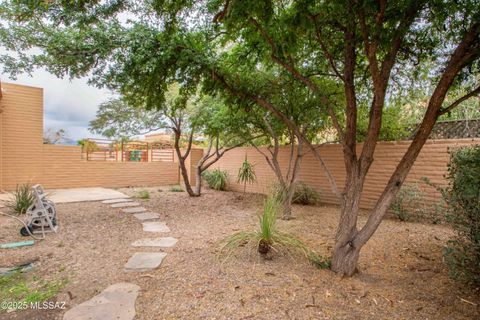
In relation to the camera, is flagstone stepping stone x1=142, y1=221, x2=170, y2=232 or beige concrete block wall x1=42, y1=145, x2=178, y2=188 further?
beige concrete block wall x1=42, y1=145, x2=178, y2=188

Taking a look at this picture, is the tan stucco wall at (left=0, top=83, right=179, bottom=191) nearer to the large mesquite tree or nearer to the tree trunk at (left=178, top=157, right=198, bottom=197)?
the tree trunk at (left=178, top=157, right=198, bottom=197)

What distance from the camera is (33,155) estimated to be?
8016 mm

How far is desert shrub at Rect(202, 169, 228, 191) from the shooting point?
934cm

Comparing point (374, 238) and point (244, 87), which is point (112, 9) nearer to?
point (244, 87)

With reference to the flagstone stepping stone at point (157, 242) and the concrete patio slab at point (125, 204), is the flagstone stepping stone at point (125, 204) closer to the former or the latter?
the concrete patio slab at point (125, 204)

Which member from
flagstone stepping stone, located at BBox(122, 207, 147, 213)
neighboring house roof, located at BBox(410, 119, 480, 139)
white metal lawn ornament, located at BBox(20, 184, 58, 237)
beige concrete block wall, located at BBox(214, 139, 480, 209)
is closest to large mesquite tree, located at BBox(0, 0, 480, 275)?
beige concrete block wall, located at BBox(214, 139, 480, 209)

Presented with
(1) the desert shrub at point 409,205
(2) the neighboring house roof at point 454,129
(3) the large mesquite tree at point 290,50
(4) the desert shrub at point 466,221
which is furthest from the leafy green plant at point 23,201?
(2) the neighboring house roof at point 454,129

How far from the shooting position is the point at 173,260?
9.29 ft

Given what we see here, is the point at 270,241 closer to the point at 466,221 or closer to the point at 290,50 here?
the point at 466,221

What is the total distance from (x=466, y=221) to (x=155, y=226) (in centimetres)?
396

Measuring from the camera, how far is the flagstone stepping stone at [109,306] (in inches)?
71.6

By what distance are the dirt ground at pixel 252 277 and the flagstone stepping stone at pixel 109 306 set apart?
6 cm

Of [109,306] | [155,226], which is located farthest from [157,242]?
[109,306]

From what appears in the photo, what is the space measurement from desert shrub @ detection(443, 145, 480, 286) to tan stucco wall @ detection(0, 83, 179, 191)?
9691 mm
